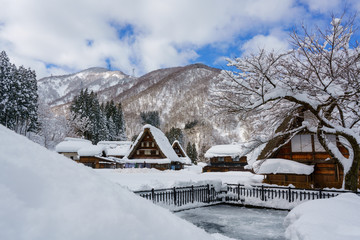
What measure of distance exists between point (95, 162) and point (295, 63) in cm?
4083

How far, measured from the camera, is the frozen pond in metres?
9.73

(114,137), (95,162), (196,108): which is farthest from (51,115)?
(196,108)

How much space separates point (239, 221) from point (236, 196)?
5452 mm

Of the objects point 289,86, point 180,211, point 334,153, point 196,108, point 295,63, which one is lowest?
point 180,211

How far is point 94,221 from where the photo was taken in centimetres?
165

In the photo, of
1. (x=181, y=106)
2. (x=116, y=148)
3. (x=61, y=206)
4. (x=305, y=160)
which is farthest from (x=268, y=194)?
(x=181, y=106)

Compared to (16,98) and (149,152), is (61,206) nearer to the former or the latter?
(149,152)

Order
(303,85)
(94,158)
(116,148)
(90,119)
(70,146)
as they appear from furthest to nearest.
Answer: (90,119)
(116,148)
(70,146)
(94,158)
(303,85)

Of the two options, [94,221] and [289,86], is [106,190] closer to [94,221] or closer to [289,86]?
[94,221]

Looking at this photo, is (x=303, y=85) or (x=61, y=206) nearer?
(x=61, y=206)

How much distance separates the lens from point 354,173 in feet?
41.1

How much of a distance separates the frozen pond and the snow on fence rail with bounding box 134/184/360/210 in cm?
77

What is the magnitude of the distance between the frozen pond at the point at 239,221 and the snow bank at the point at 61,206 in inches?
329

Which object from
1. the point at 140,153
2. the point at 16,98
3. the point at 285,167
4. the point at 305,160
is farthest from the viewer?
the point at 140,153
